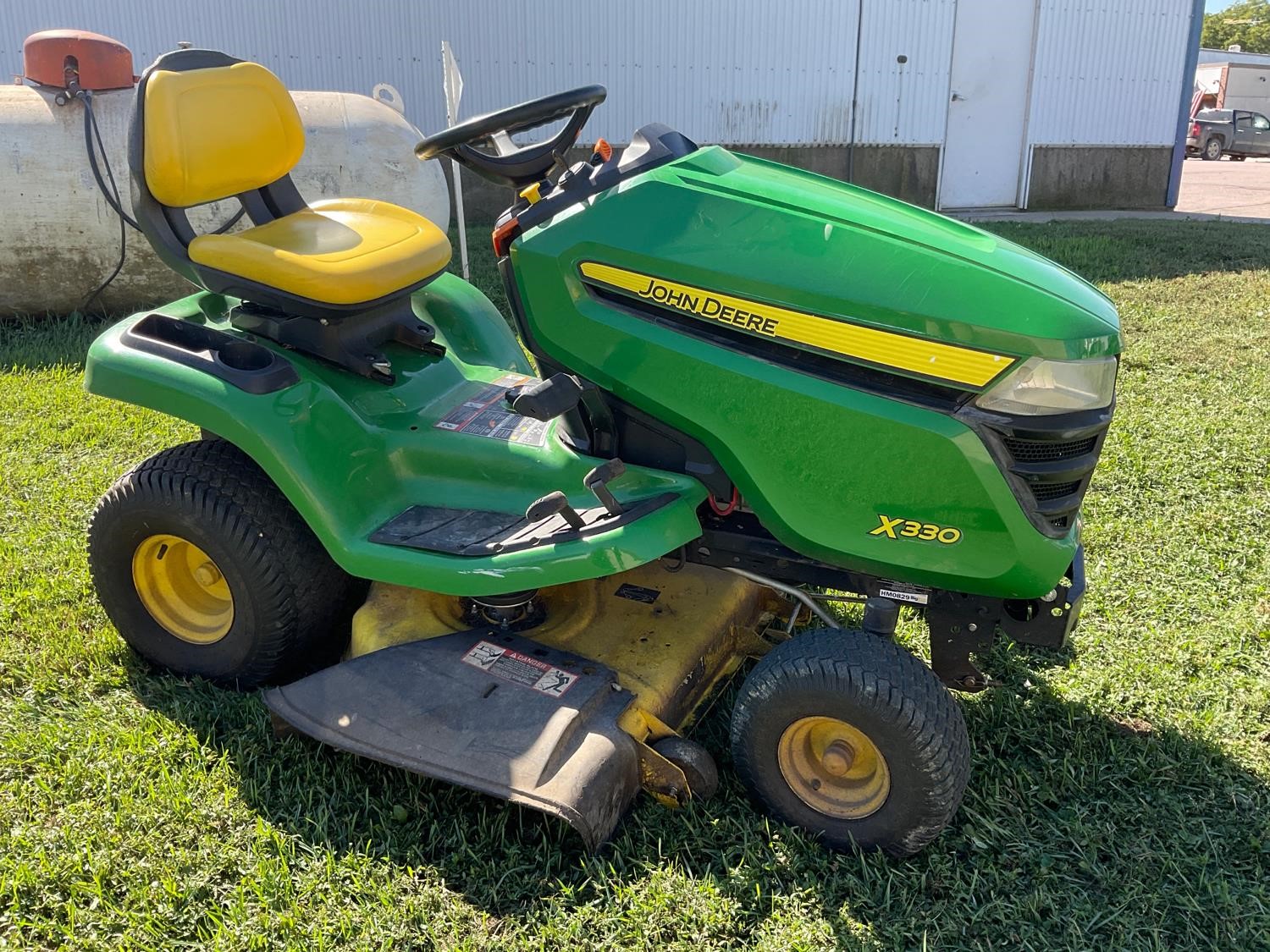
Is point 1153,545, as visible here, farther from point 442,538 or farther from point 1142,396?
point 442,538

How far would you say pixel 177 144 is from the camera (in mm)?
2639

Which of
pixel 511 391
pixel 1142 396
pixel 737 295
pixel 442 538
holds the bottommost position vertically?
pixel 1142 396

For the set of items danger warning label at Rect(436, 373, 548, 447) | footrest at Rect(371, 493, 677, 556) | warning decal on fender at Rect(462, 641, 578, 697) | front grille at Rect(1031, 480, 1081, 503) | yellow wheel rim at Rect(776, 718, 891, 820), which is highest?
front grille at Rect(1031, 480, 1081, 503)

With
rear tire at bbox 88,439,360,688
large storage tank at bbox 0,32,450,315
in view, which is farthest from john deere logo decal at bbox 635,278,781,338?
large storage tank at bbox 0,32,450,315

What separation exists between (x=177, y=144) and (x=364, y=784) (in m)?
1.63

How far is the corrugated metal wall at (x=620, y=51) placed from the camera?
9.54 meters

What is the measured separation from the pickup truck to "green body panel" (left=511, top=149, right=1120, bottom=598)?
84.0 feet

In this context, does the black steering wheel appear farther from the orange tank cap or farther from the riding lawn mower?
the orange tank cap

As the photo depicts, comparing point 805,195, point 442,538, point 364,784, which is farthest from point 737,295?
point 364,784

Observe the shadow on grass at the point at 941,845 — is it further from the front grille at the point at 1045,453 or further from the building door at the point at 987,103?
the building door at the point at 987,103

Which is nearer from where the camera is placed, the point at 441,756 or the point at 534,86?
the point at 441,756

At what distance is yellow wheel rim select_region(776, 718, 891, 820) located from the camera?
2107mm

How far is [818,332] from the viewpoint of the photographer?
6.64 ft

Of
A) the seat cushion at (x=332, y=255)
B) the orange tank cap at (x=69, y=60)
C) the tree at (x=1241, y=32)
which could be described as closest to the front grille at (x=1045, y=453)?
the seat cushion at (x=332, y=255)
